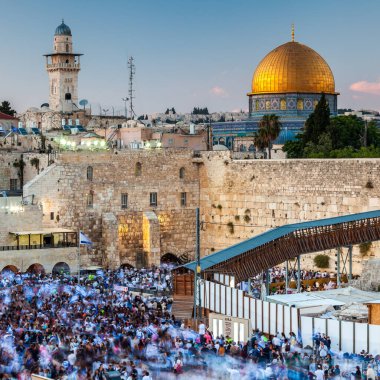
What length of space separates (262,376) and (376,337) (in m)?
3.69

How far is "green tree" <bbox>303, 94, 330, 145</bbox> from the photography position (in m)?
51.0

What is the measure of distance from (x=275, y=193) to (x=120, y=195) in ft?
23.0

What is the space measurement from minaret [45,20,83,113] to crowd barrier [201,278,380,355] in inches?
1667

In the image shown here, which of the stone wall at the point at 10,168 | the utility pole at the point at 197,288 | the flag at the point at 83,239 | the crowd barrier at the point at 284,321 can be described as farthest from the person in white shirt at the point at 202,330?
the stone wall at the point at 10,168

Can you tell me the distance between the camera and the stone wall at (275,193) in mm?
41000

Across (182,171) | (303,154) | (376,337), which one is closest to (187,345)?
(376,337)

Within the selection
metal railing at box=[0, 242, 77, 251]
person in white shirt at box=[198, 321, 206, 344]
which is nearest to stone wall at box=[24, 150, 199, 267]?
metal railing at box=[0, 242, 77, 251]

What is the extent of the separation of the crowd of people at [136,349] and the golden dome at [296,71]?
1389 inches

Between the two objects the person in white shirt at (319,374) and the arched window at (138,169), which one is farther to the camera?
the arched window at (138,169)

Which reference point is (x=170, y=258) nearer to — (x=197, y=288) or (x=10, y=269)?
(x=10, y=269)

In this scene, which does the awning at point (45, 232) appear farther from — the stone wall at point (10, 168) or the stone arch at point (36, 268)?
the stone wall at point (10, 168)

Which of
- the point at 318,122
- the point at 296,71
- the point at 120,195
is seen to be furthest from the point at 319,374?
the point at 296,71

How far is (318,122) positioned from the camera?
5159 centimetres

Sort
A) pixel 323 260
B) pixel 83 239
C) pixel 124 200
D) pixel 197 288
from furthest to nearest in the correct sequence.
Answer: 1. pixel 124 200
2. pixel 323 260
3. pixel 83 239
4. pixel 197 288
